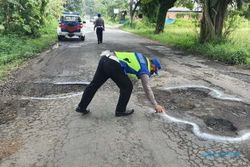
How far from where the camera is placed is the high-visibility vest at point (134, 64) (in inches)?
236

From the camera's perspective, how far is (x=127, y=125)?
6.14 meters

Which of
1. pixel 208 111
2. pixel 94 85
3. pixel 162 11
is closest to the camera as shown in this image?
pixel 94 85

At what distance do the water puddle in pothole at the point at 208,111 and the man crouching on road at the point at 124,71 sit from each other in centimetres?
70

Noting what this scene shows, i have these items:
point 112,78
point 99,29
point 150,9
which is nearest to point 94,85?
point 112,78

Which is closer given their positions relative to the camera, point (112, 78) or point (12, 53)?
point (112, 78)

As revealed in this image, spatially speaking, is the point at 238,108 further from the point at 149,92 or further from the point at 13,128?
the point at 13,128

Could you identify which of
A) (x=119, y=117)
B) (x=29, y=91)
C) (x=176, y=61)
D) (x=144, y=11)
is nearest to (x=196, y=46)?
(x=176, y=61)

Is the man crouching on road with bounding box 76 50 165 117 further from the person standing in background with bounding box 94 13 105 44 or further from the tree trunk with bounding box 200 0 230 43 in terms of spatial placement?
the person standing in background with bounding box 94 13 105 44

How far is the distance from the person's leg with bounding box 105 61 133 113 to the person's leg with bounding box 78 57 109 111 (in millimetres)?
202

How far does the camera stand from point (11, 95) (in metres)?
8.41

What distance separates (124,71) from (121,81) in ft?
0.61

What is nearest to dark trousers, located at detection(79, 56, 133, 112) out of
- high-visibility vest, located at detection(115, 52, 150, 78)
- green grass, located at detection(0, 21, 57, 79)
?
high-visibility vest, located at detection(115, 52, 150, 78)

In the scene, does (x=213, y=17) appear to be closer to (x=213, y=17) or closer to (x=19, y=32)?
(x=213, y=17)

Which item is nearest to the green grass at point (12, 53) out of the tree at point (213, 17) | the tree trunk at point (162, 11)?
the tree at point (213, 17)
